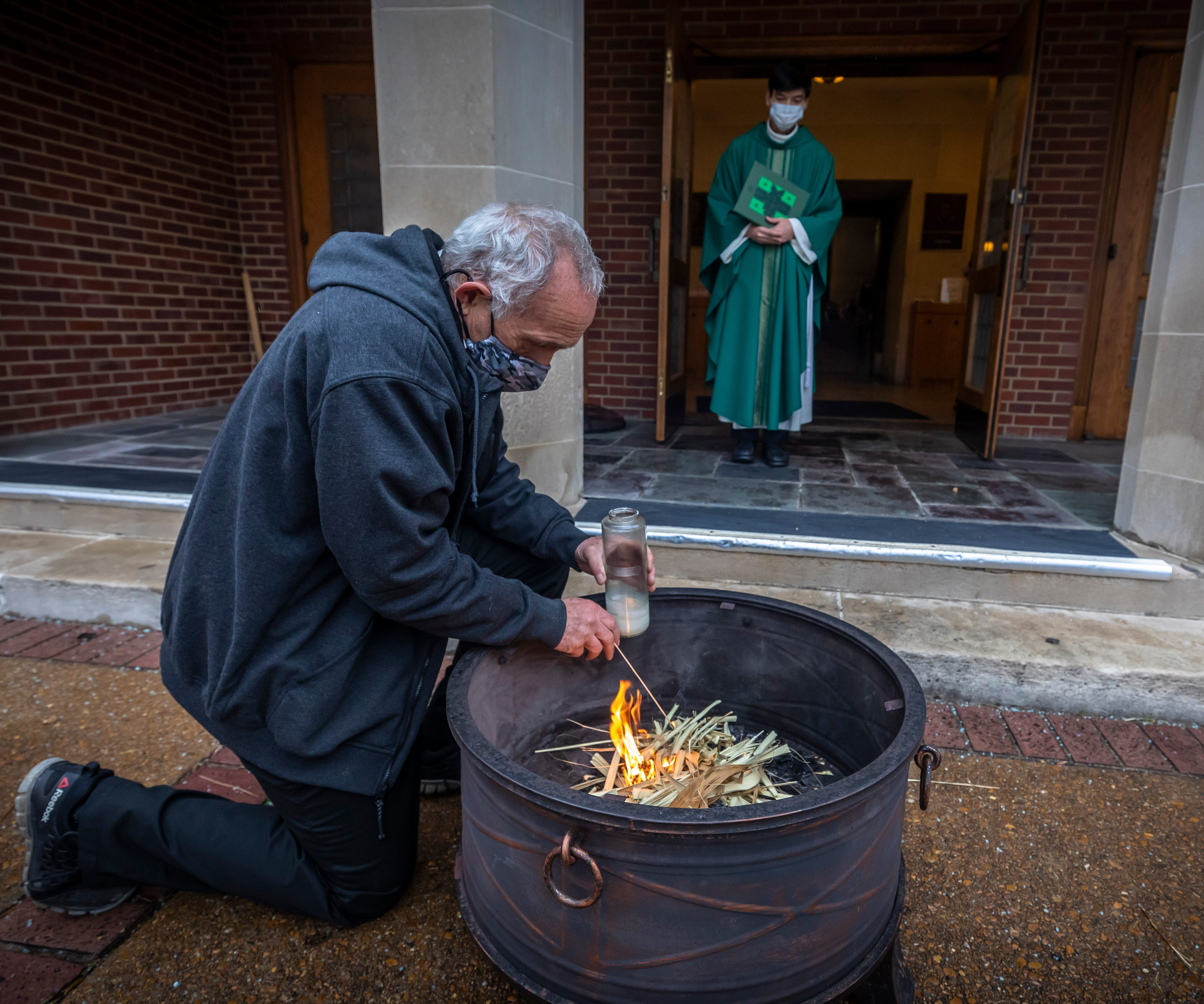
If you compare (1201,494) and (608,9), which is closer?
(1201,494)

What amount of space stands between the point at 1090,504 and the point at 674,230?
289cm

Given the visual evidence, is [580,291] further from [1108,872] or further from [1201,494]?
[1201,494]

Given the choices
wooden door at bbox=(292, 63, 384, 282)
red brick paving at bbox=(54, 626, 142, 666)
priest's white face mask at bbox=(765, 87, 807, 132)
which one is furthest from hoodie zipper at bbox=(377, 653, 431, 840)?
wooden door at bbox=(292, 63, 384, 282)

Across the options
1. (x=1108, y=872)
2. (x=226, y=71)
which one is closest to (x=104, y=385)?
(x=226, y=71)

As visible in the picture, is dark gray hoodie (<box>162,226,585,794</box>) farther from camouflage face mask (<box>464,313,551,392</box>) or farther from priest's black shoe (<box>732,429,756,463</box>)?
priest's black shoe (<box>732,429,756,463</box>)

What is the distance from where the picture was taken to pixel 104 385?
18.8 feet

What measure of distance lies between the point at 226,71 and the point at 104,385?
8.89 feet

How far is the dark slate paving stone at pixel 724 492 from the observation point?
12.3ft

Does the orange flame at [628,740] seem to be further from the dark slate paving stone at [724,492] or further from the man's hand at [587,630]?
the dark slate paving stone at [724,492]

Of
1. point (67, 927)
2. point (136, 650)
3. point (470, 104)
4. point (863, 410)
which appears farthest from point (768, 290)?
point (67, 927)

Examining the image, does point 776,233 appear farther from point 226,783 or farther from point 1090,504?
point 226,783

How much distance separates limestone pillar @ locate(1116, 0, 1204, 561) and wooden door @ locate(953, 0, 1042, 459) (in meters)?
1.50

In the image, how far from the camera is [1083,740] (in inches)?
98.0

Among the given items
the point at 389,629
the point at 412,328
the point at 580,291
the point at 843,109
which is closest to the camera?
the point at 412,328
